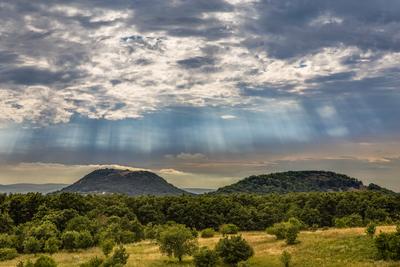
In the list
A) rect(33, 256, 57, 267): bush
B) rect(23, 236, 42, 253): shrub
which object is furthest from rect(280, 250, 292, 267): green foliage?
rect(23, 236, 42, 253): shrub

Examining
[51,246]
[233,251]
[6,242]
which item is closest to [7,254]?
[6,242]

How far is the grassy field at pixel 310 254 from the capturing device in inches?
2201

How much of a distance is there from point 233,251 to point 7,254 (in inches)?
1523

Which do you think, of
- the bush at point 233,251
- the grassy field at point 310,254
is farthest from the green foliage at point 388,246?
the bush at point 233,251

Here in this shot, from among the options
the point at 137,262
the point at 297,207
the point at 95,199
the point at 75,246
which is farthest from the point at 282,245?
the point at 95,199

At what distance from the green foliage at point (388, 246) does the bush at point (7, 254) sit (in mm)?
56972

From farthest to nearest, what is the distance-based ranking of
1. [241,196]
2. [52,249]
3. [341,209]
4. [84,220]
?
[241,196], [341,209], [84,220], [52,249]

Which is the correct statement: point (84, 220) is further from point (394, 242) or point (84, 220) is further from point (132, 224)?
point (394, 242)

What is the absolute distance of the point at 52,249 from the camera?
251ft

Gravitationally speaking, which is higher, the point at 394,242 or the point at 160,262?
the point at 394,242

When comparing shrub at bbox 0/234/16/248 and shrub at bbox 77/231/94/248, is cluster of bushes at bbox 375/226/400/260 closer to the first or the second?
shrub at bbox 77/231/94/248

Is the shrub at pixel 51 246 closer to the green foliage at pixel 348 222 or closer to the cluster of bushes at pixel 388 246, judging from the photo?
the cluster of bushes at pixel 388 246

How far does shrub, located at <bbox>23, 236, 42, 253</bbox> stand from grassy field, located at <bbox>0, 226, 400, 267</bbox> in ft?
11.8

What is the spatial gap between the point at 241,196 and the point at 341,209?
33465 millimetres
